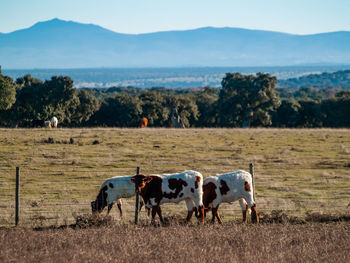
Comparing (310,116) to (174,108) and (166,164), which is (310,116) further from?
(166,164)

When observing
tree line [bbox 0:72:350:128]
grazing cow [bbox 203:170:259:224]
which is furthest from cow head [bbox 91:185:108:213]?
tree line [bbox 0:72:350:128]

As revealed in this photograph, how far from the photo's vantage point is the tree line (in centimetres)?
5728

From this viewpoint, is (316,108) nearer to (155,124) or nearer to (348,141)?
(155,124)

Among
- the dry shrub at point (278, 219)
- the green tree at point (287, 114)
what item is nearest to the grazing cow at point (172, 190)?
the dry shrub at point (278, 219)

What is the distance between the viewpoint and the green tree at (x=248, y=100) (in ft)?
206

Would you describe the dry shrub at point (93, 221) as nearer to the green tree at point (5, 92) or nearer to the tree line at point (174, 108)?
the green tree at point (5, 92)

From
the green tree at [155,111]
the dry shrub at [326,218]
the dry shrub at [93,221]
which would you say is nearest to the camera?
the dry shrub at [93,221]

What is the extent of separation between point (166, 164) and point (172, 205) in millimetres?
8430

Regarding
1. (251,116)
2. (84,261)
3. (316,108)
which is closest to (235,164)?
(84,261)

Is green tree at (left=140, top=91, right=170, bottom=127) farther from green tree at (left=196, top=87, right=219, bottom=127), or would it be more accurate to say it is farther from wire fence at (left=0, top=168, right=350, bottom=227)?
wire fence at (left=0, top=168, right=350, bottom=227)

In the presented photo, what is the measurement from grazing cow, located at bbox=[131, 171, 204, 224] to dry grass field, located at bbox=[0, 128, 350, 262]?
0.67 m

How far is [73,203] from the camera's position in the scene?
1862 centimetres

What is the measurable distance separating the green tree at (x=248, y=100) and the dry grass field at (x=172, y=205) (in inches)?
624

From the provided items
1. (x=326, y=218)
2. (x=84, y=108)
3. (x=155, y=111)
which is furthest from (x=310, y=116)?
(x=326, y=218)
